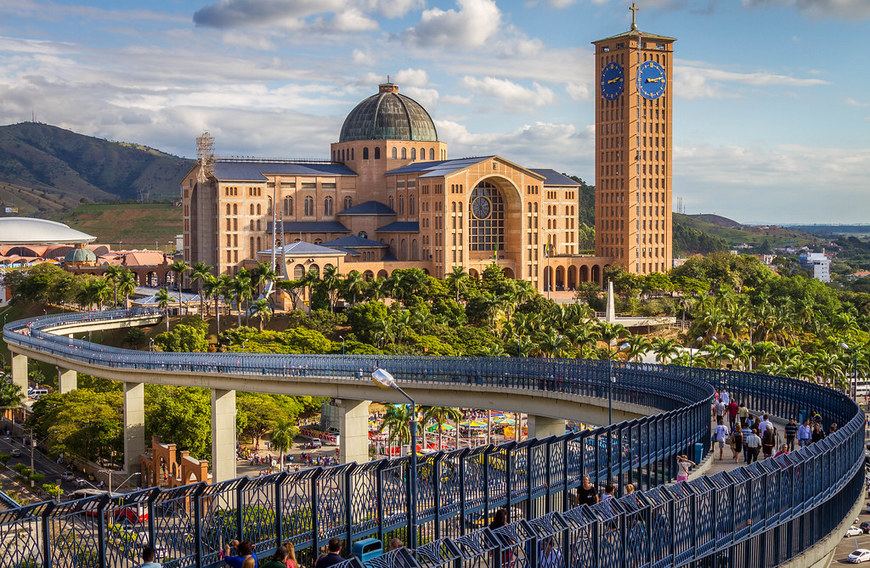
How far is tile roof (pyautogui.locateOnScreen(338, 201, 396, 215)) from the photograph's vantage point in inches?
5433

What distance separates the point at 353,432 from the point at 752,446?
32358mm

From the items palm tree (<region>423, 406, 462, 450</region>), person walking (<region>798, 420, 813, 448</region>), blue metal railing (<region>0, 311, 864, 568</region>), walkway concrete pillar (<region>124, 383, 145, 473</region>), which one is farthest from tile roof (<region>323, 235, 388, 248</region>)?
person walking (<region>798, 420, 813, 448</region>)

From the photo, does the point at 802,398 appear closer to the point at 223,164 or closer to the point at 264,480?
the point at 264,480

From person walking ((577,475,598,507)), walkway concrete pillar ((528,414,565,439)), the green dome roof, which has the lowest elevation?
walkway concrete pillar ((528,414,565,439))

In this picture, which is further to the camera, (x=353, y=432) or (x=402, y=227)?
(x=402, y=227)

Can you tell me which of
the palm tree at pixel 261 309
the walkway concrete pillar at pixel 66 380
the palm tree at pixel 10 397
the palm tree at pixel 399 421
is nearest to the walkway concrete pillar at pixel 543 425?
the palm tree at pixel 399 421

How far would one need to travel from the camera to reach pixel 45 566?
2250 centimetres

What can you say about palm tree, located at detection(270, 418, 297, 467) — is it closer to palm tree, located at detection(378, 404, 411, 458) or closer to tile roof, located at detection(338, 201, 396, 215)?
palm tree, located at detection(378, 404, 411, 458)

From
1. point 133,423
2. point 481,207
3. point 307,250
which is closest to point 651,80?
point 481,207

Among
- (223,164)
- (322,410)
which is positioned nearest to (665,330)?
(322,410)

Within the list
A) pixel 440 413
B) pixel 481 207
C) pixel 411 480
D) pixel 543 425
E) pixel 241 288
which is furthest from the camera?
pixel 481 207

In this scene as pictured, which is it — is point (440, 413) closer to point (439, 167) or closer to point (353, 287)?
point (353, 287)

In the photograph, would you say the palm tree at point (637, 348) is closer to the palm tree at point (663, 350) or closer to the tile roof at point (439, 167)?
the palm tree at point (663, 350)

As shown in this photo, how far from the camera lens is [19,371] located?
9438 centimetres
